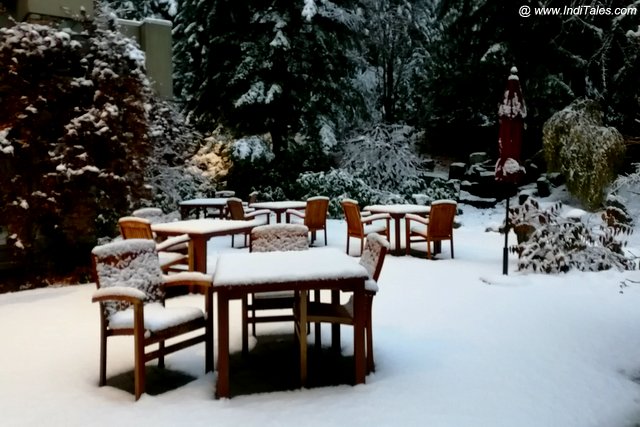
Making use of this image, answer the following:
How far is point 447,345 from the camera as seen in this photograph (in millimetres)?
4410

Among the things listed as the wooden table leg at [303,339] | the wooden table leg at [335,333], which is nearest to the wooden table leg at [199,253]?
the wooden table leg at [335,333]

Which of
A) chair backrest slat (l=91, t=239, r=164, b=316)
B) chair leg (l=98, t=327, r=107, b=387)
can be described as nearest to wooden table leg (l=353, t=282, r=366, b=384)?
chair backrest slat (l=91, t=239, r=164, b=316)

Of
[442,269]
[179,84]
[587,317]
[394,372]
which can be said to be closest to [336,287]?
[394,372]

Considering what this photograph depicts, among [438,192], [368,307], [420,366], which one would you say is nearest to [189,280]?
[368,307]

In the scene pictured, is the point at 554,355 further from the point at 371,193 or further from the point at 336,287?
the point at 371,193

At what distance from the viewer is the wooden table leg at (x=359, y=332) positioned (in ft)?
11.6

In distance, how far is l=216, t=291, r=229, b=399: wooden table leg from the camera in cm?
338

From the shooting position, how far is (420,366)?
3.95 m

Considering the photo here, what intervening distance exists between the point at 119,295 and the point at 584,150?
33.9ft

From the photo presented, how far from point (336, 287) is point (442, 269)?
4568 mm

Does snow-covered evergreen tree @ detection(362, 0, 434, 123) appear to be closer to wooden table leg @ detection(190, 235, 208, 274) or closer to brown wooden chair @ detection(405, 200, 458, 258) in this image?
brown wooden chair @ detection(405, 200, 458, 258)

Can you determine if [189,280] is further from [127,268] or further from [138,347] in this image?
[138,347]

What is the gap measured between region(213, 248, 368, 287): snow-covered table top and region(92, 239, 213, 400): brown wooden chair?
222 millimetres

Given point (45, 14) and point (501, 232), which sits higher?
point (45, 14)
